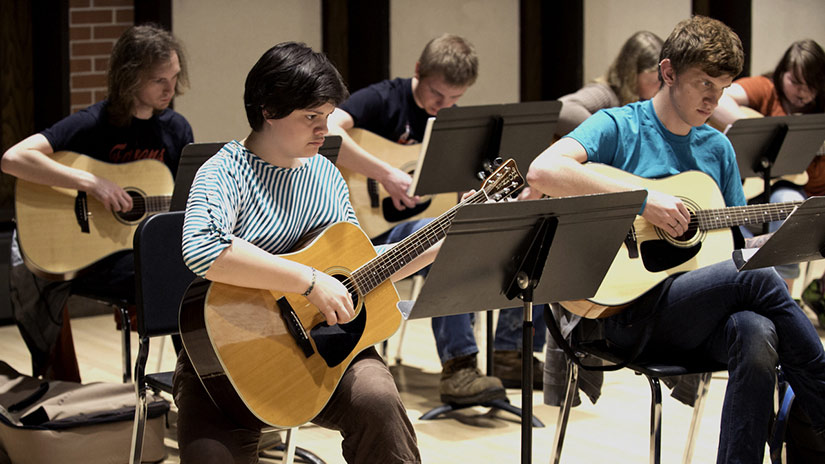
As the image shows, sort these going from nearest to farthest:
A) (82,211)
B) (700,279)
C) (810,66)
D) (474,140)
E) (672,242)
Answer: (700,279) → (672,242) → (474,140) → (82,211) → (810,66)

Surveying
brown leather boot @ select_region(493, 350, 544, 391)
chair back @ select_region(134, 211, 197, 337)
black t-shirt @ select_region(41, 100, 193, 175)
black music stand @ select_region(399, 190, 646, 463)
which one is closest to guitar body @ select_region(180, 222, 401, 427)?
black music stand @ select_region(399, 190, 646, 463)

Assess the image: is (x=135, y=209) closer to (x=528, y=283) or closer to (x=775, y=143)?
(x=528, y=283)

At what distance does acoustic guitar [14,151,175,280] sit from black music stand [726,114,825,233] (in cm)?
242

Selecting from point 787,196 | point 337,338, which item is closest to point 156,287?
point 337,338

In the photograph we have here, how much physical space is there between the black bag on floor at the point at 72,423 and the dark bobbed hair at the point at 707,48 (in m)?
2.00

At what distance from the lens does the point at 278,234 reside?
239cm

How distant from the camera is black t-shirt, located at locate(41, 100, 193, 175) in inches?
146

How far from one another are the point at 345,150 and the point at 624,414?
1.53m

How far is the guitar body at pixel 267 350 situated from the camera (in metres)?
2.23

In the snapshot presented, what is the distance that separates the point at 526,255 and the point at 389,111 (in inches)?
81.8

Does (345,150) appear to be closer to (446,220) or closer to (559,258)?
(446,220)

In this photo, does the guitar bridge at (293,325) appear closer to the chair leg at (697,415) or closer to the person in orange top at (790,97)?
the chair leg at (697,415)

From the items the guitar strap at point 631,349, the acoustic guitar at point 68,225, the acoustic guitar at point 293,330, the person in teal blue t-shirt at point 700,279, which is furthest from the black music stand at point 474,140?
the acoustic guitar at point 68,225

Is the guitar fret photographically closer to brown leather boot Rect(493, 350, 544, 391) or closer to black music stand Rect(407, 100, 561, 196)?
black music stand Rect(407, 100, 561, 196)
